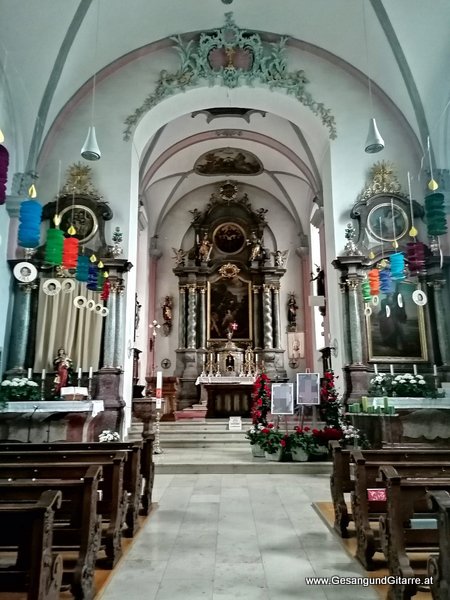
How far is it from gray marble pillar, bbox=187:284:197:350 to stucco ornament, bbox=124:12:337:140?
7265mm

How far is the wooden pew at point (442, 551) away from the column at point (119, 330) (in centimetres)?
834

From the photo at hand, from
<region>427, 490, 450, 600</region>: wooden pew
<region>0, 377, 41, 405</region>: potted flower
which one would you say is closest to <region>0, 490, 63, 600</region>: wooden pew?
<region>427, 490, 450, 600</region>: wooden pew

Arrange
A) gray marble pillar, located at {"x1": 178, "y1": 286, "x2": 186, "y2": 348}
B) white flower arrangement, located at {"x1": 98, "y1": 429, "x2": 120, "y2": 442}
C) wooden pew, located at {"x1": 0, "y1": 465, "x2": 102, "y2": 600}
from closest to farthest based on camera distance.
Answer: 1. wooden pew, located at {"x1": 0, "y1": 465, "x2": 102, "y2": 600}
2. white flower arrangement, located at {"x1": 98, "y1": 429, "x2": 120, "y2": 442}
3. gray marble pillar, located at {"x1": 178, "y1": 286, "x2": 186, "y2": 348}

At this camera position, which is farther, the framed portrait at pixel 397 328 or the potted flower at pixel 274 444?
the framed portrait at pixel 397 328

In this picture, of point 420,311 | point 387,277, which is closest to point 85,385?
point 387,277

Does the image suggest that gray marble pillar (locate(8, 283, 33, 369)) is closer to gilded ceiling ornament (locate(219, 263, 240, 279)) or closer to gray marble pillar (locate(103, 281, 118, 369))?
gray marble pillar (locate(103, 281, 118, 369))

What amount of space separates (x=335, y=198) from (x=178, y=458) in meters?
6.56

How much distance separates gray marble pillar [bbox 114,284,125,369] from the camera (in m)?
10.2

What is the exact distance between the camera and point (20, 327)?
32.8 feet

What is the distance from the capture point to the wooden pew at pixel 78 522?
9.12 feet

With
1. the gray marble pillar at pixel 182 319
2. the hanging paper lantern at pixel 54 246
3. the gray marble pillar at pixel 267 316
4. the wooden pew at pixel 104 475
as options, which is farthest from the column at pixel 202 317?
the wooden pew at pixel 104 475

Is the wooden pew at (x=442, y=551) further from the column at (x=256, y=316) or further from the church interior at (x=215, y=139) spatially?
the column at (x=256, y=316)

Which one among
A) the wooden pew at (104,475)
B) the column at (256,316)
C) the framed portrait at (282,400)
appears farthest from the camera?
the column at (256,316)

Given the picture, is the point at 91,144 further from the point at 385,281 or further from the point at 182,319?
the point at 182,319
